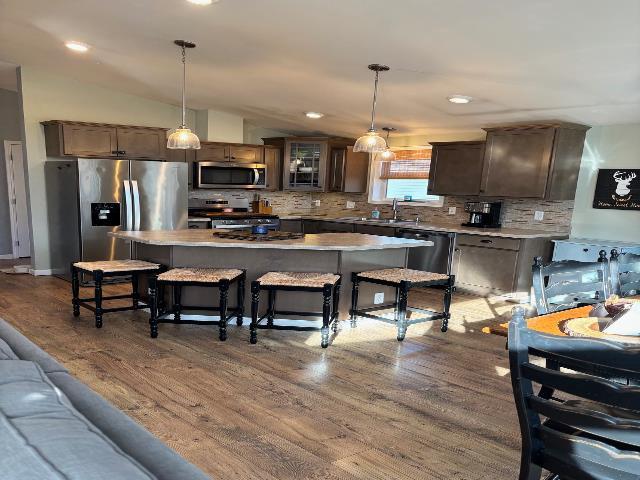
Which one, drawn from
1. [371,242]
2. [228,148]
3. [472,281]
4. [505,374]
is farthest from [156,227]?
[505,374]

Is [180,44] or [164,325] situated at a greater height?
[180,44]

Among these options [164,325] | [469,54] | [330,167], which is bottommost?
[164,325]

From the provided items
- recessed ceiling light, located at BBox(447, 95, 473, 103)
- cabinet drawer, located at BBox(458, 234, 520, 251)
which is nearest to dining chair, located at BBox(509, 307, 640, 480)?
recessed ceiling light, located at BBox(447, 95, 473, 103)

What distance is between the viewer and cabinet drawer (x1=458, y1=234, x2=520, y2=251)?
202 inches

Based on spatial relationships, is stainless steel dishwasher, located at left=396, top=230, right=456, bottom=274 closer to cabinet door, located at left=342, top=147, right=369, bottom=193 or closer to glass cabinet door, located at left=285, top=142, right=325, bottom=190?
cabinet door, located at left=342, top=147, right=369, bottom=193

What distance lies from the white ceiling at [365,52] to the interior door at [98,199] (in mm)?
1079

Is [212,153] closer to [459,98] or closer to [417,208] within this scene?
[417,208]

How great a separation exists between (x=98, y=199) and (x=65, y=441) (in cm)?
527

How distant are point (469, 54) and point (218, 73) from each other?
8.40 ft

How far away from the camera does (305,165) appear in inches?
280

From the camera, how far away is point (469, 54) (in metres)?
3.26

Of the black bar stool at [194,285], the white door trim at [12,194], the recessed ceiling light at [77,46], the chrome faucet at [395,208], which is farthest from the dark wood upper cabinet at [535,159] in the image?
the white door trim at [12,194]

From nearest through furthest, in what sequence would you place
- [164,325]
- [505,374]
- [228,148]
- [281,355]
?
→ 1. [505,374]
2. [281,355]
3. [164,325]
4. [228,148]

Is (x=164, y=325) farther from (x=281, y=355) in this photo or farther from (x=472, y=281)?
(x=472, y=281)
